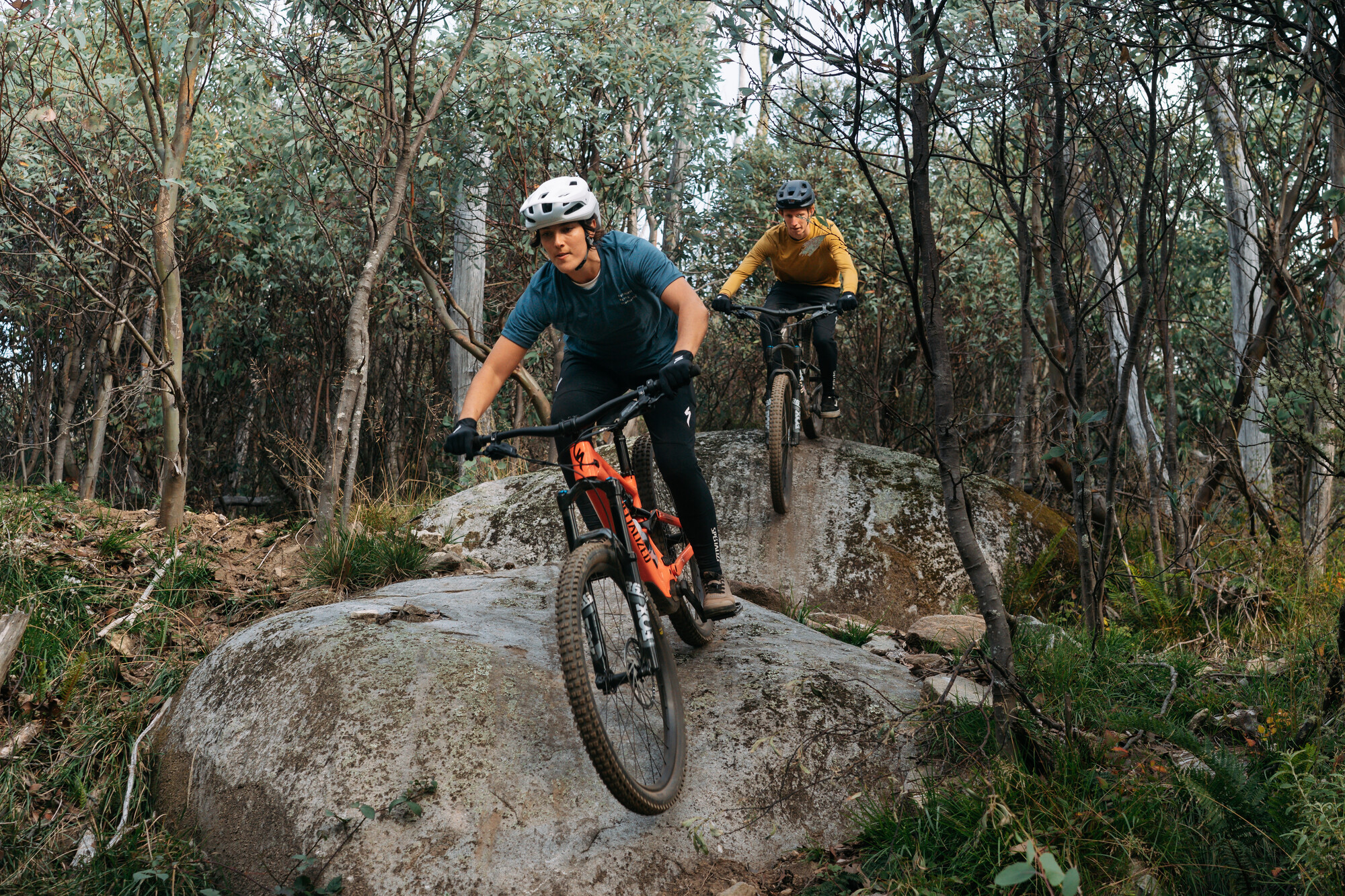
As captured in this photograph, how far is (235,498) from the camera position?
Answer: 42.9 feet

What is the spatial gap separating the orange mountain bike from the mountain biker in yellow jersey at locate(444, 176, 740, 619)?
0.80ft

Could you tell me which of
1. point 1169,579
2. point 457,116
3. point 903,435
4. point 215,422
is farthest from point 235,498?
point 1169,579

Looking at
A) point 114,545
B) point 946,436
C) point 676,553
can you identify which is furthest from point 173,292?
point 946,436

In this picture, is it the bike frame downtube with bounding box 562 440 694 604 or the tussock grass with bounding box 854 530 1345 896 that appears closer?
the tussock grass with bounding box 854 530 1345 896

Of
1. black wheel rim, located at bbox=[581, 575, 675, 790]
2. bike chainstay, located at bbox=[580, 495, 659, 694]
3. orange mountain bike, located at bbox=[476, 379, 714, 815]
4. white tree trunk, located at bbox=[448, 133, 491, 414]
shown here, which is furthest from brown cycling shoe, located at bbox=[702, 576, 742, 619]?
white tree trunk, located at bbox=[448, 133, 491, 414]

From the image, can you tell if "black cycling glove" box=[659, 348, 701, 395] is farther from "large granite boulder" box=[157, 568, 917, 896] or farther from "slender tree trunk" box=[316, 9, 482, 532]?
"slender tree trunk" box=[316, 9, 482, 532]

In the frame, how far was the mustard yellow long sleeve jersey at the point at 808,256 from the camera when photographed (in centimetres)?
682

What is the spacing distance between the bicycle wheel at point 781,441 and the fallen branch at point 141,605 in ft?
12.4

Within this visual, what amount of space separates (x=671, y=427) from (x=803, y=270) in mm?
3405

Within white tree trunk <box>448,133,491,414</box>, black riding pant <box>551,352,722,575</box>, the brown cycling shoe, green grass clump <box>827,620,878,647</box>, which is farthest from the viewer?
white tree trunk <box>448,133,491,414</box>

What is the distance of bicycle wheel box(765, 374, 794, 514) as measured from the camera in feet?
21.5

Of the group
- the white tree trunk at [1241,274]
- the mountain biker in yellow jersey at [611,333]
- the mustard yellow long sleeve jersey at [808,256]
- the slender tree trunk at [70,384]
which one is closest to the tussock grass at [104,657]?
the mountain biker in yellow jersey at [611,333]

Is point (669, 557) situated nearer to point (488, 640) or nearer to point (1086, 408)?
point (488, 640)

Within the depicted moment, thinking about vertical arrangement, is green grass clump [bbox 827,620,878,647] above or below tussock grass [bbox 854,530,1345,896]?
below
